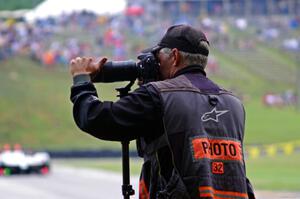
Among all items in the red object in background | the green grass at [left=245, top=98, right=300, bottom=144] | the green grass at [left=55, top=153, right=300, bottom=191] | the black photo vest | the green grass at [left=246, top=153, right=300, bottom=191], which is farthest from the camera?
the red object in background

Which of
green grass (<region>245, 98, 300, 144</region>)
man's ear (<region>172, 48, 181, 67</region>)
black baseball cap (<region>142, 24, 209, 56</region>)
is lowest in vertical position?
man's ear (<region>172, 48, 181, 67</region>)

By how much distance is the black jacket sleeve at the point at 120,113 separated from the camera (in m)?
3.83

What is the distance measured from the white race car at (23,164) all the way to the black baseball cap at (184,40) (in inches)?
965

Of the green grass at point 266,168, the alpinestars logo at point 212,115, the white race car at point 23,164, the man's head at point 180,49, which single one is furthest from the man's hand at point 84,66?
the white race car at point 23,164

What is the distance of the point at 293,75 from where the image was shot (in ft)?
181

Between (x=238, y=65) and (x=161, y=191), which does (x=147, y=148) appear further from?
(x=238, y=65)

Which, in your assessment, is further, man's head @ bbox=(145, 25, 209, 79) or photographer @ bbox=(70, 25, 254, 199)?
man's head @ bbox=(145, 25, 209, 79)

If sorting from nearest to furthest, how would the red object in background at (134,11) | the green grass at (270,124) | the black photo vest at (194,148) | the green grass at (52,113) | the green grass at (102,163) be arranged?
the black photo vest at (194,148), the green grass at (102,163), the green grass at (52,113), the green grass at (270,124), the red object in background at (134,11)

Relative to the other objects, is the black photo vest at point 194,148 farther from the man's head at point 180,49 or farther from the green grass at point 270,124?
the green grass at point 270,124

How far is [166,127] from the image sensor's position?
151 inches

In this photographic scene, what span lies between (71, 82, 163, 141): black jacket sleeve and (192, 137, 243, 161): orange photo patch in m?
0.21

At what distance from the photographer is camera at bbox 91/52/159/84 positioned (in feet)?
13.0

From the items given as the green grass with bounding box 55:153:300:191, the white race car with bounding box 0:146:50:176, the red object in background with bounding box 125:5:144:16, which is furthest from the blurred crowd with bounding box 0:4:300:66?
the white race car with bounding box 0:146:50:176

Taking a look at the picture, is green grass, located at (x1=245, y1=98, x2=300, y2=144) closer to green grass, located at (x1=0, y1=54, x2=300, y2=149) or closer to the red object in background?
green grass, located at (x1=0, y1=54, x2=300, y2=149)
